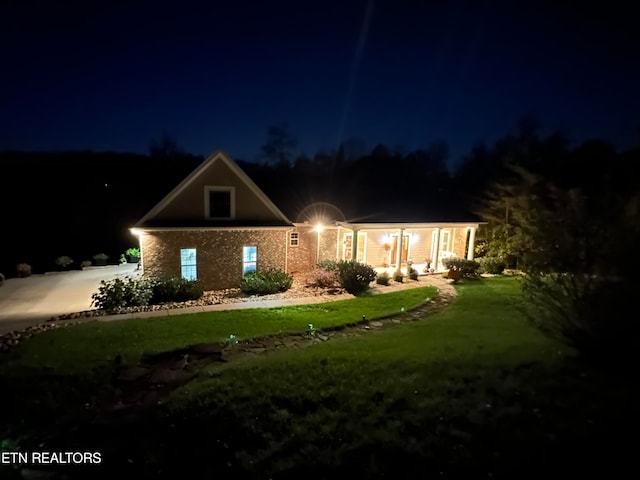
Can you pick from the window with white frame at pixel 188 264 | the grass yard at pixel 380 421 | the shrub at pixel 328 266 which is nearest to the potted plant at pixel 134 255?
the window with white frame at pixel 188 264

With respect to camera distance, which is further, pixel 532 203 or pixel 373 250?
pixel 373 250

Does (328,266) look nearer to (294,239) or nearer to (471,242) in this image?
(294,239)

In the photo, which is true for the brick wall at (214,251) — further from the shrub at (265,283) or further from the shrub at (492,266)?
the shrub at (492,266)

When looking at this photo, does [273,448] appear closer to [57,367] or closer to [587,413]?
[587,413]

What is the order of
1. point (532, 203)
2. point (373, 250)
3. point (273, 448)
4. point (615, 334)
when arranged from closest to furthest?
point (273, 448) < point (615, 334) < point (532, 203) < point (373, 250)

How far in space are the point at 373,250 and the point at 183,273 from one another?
9.75 meters

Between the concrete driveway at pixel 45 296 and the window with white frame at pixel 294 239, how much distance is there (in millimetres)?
8484

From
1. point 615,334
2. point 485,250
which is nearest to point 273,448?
point 615,334

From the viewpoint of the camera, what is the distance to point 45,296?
1428 cm

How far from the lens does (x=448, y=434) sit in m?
4.35

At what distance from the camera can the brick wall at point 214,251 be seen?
14.9m

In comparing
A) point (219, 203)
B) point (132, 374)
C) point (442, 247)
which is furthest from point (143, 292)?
point (442, 247)

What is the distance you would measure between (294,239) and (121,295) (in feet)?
25.9

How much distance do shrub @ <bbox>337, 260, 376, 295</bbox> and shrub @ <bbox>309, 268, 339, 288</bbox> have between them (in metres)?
0.27
